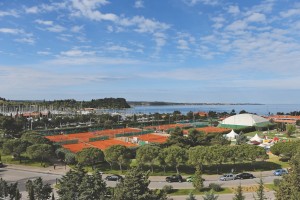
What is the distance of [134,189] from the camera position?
21672 millimetres

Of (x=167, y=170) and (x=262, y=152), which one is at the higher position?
(x=262, y=152)

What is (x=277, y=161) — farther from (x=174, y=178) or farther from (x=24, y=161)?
(x=24, y=161)

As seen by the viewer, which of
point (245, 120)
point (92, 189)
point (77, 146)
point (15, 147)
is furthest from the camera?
point (245, 120)

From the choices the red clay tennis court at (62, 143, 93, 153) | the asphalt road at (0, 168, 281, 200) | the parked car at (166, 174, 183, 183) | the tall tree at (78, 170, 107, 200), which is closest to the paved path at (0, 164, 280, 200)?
the asphalt road at (0, 168, 281, 200)

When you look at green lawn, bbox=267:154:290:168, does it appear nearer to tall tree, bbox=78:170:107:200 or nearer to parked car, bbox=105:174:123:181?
parked car, bbox=105:174:123:181

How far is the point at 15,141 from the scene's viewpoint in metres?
50.1

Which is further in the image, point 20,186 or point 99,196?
point 20,186

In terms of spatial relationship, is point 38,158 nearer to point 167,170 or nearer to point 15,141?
point 15,141

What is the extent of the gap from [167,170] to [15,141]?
25069 millimetres

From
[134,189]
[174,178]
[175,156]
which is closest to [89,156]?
[175,156]

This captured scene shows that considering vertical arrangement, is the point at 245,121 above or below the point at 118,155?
above

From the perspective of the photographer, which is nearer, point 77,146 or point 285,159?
point 285,159

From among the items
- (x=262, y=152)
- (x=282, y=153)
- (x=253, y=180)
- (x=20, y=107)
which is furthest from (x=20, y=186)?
(x=20, y=107)

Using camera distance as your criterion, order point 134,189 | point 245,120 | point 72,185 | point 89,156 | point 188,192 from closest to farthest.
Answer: point 134,189 → point 72,185 → point 188,192 → point 89,156 → point 245,120
